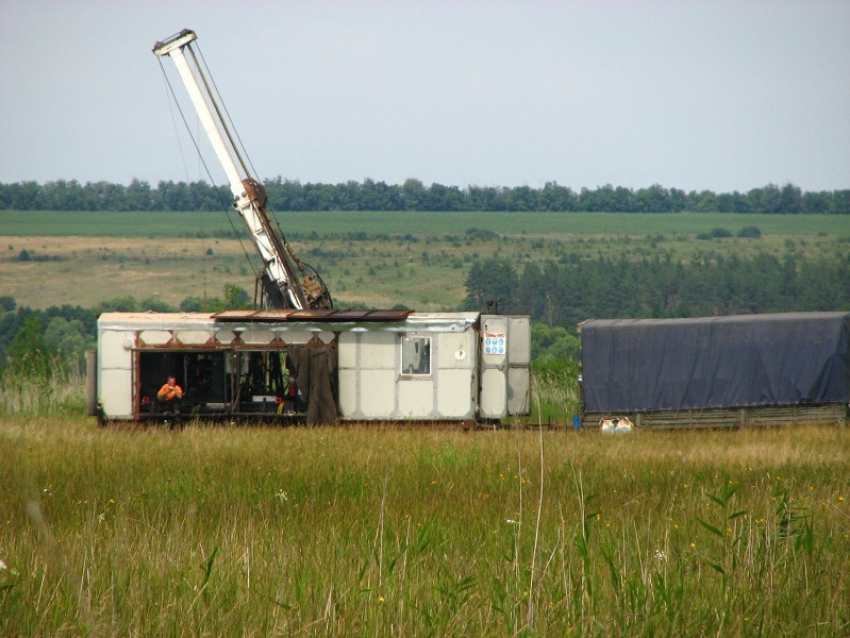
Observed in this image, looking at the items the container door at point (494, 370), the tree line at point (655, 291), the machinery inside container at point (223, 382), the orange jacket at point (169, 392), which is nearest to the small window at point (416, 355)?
the container door at point (494, 370)

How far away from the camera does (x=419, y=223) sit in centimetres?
16725

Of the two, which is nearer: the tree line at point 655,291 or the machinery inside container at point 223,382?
the machinery inside container at point 223,382

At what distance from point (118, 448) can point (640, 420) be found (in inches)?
453

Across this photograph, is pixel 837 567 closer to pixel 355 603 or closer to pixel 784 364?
pixel 355 603

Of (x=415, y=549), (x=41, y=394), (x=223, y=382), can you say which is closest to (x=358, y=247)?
(x=41, y=394)

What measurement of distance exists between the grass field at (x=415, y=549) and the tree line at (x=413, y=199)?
165 metres

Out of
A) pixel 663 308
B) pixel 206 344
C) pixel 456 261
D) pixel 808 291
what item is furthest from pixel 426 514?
pixel 456 261

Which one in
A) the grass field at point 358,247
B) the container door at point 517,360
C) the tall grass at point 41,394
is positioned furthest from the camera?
the grass field at point 358,247

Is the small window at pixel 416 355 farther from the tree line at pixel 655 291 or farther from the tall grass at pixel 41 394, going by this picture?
the tree line at pixel 655 291

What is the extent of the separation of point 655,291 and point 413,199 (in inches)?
3504

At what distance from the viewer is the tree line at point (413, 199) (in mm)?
180375

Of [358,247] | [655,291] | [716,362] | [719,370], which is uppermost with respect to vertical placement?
[358,247]

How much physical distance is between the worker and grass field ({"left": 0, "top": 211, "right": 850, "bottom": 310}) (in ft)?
252

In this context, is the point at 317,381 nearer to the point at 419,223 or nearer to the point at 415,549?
the point at 415,549
